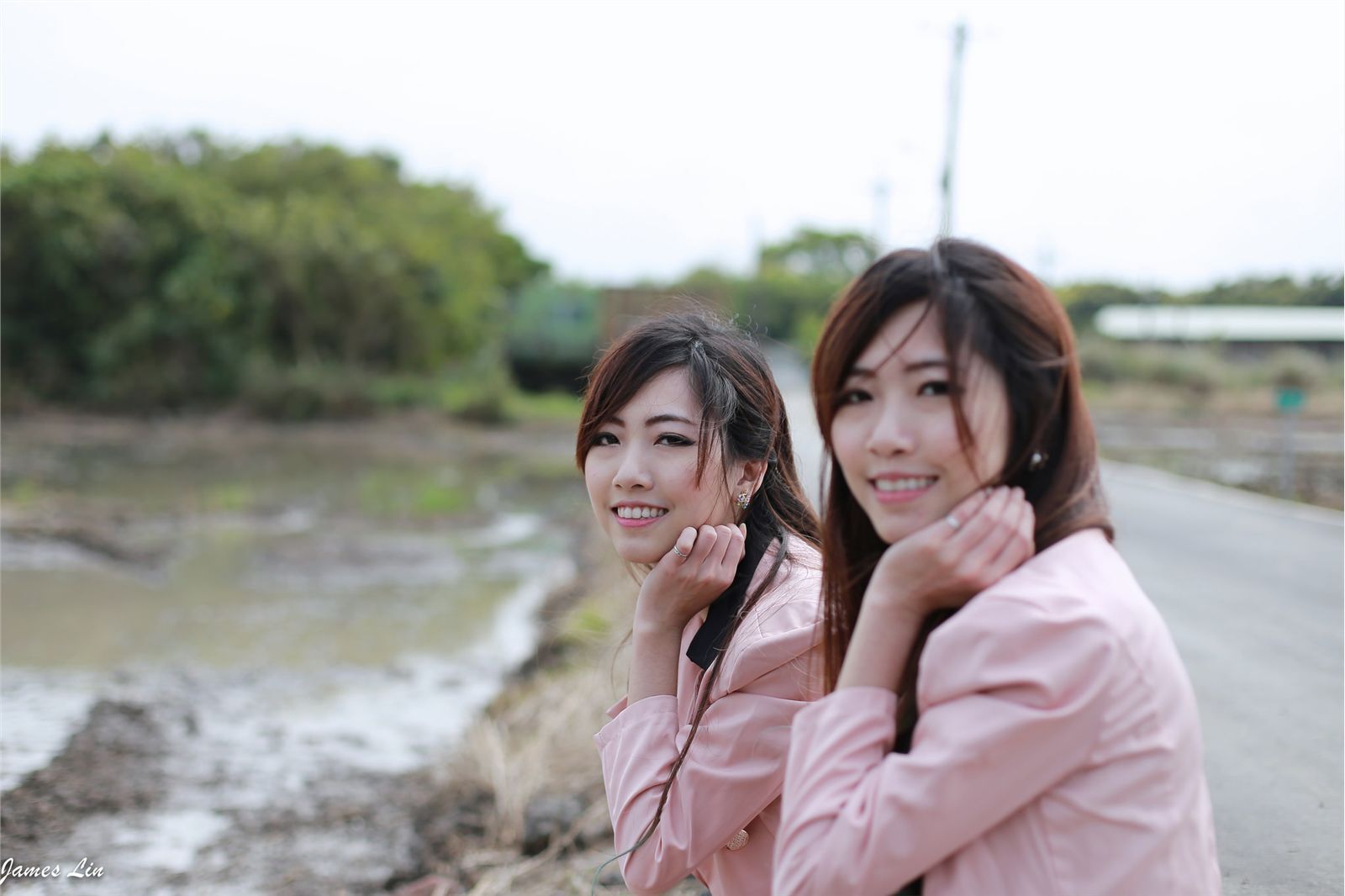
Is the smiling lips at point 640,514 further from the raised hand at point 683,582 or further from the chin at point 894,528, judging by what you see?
the chin at point 894,528

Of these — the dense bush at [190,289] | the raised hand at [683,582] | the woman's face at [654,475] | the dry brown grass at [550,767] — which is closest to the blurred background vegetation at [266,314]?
the dense bush at [190,289]

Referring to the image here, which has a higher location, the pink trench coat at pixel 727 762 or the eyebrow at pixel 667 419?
the eyebrow at pixel 667 419

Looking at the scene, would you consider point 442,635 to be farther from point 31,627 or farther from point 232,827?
point 232,827

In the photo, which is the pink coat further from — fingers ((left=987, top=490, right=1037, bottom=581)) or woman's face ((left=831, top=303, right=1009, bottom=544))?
woman's face ((left=831, top=303, right=1009, bottom=544))

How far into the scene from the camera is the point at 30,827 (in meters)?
5.34

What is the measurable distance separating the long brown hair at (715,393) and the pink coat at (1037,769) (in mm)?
748

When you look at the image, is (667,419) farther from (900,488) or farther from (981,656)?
(981,656)

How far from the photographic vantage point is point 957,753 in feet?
4.47

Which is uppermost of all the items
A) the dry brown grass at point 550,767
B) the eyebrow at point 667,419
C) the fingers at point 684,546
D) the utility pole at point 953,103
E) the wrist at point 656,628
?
the utility pole at point 953,103

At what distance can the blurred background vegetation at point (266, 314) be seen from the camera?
27984mm

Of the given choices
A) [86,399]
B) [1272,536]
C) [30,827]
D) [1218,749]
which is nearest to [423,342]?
[86,399]

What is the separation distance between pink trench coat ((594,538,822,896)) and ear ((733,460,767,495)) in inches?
12.8

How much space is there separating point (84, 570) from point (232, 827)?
23.4 feet

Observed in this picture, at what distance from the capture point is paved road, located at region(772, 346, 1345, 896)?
3.17m
